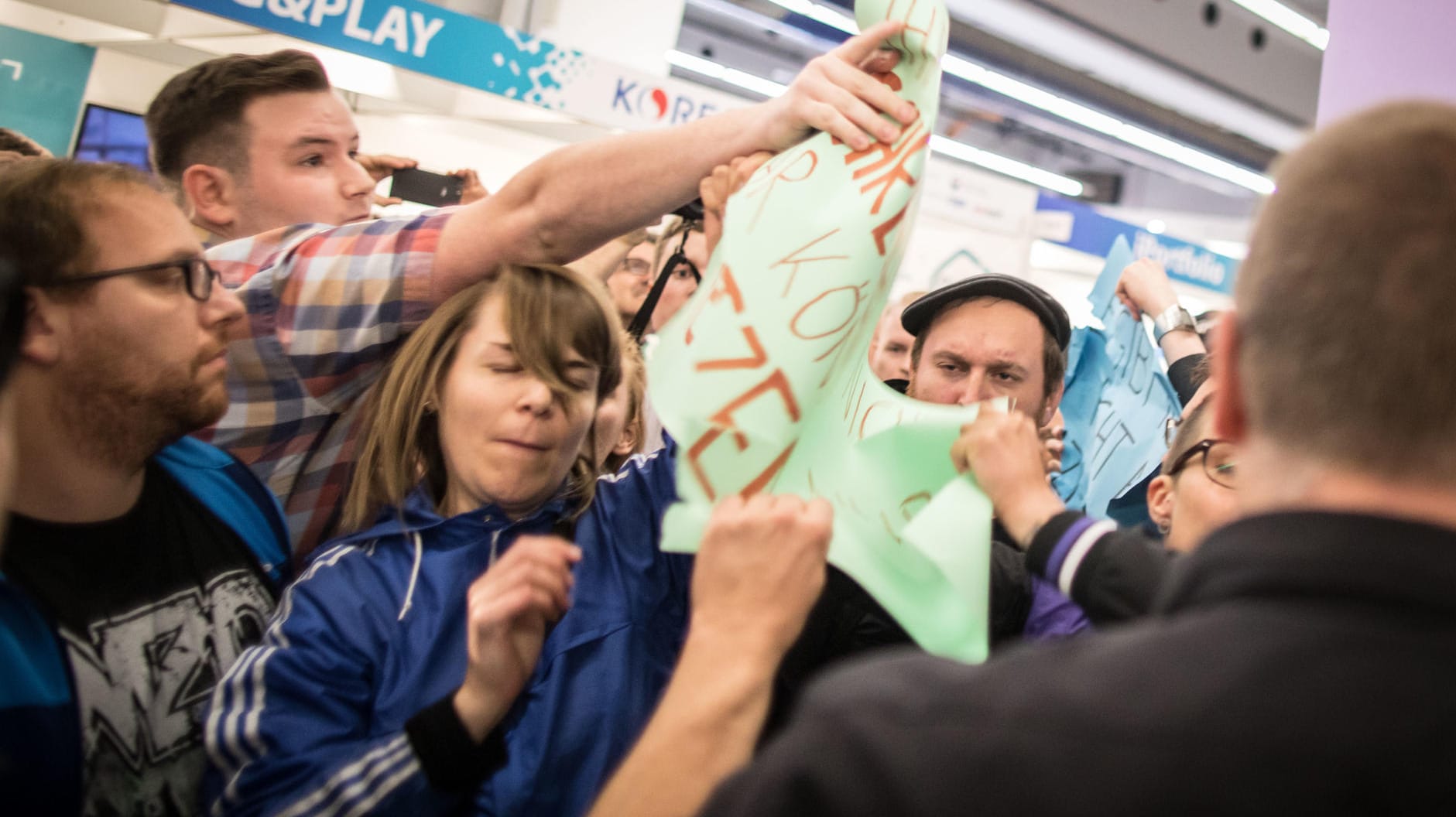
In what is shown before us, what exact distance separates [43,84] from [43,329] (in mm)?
3362

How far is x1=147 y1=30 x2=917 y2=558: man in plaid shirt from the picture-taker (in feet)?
3.47

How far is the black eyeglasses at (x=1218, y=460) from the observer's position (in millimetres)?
1362

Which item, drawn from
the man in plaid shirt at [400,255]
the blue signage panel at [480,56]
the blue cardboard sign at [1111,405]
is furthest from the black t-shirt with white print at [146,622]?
the blue signage panel at [480,56]

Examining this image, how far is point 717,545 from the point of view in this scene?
2.58 ft

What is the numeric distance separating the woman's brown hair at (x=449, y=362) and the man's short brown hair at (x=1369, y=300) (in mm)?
863

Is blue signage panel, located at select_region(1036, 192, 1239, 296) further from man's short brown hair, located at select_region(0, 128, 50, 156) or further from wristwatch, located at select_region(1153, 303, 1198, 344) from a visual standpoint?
man's short brown hair, located at select_region(0, 128, 50, 156)

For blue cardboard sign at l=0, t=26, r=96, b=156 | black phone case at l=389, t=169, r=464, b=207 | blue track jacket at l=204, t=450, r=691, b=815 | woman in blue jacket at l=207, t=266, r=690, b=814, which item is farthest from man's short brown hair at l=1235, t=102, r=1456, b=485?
blue cardboard sign at l=0, t=26, r=96, b=156

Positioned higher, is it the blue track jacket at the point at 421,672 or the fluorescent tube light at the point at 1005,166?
the fluorescent tube light at the point at 1005,166

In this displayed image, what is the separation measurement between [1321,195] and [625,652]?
0.84 meters

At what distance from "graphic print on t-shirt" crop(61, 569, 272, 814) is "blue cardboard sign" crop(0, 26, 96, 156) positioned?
3273 mm

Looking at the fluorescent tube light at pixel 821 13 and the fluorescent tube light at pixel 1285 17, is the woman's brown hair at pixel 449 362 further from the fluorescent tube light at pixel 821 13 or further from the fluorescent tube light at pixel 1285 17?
the fluorescent tube light at pixel 1285 17

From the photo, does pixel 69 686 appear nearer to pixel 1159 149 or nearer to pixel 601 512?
pixel 601 512

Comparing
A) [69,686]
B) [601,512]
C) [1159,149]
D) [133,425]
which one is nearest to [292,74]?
[133,425]

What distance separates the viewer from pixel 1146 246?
22.3 feet
